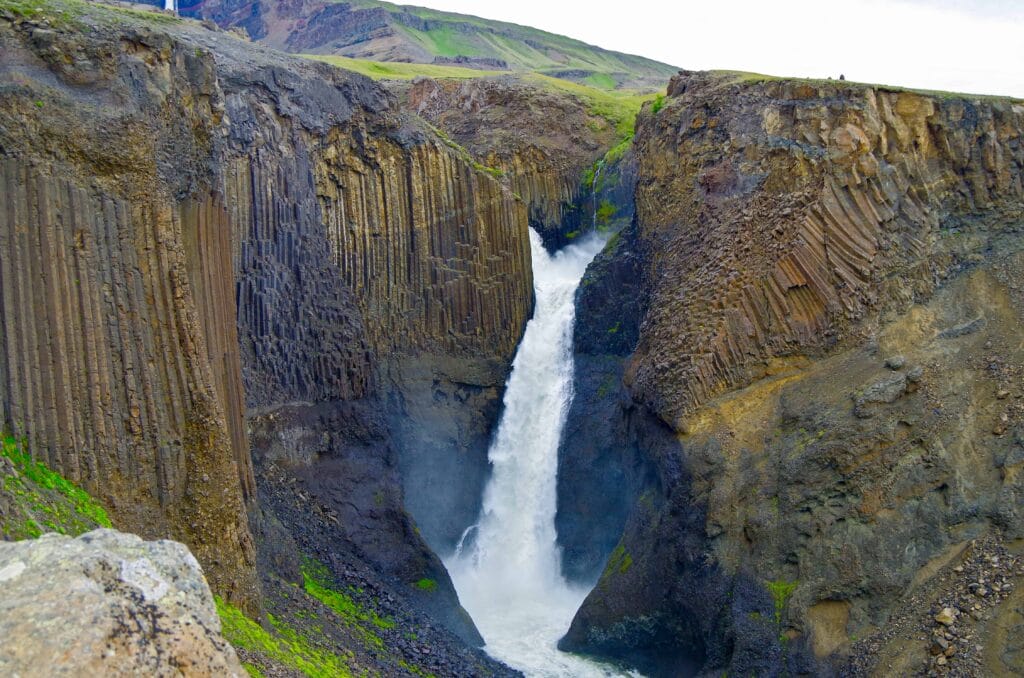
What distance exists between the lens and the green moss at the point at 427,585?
92.2ft

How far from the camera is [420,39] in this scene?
84312mm

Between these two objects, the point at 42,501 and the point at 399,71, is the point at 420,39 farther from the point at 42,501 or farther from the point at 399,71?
the point at 42,501

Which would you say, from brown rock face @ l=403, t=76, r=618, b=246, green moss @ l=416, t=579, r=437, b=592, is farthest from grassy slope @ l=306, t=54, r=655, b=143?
green moss @ l=416, t=579, r=437, b=592

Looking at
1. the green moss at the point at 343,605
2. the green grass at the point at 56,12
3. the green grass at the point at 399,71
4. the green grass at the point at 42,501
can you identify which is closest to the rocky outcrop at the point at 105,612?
the green grass at the point at 42,501

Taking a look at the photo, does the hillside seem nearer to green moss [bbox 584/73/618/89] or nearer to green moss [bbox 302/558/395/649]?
green moss [bbox 584/73/618/89]

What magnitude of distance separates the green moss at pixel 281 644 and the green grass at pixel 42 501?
252cm

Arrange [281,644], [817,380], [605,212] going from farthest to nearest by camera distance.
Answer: [605,212] < [817,380] < [281,644]

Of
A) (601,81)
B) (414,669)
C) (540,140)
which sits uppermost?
(601,81)

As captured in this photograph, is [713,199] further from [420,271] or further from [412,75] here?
[412,75]

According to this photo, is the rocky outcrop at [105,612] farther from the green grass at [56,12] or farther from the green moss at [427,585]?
the green moss at [427,585]

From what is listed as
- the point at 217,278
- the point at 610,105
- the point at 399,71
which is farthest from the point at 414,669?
the point at 399,71

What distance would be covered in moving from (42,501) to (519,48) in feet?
279

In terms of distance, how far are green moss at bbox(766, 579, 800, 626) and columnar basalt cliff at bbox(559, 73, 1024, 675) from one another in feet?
0.16

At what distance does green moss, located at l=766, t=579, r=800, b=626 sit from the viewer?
23844 mm
